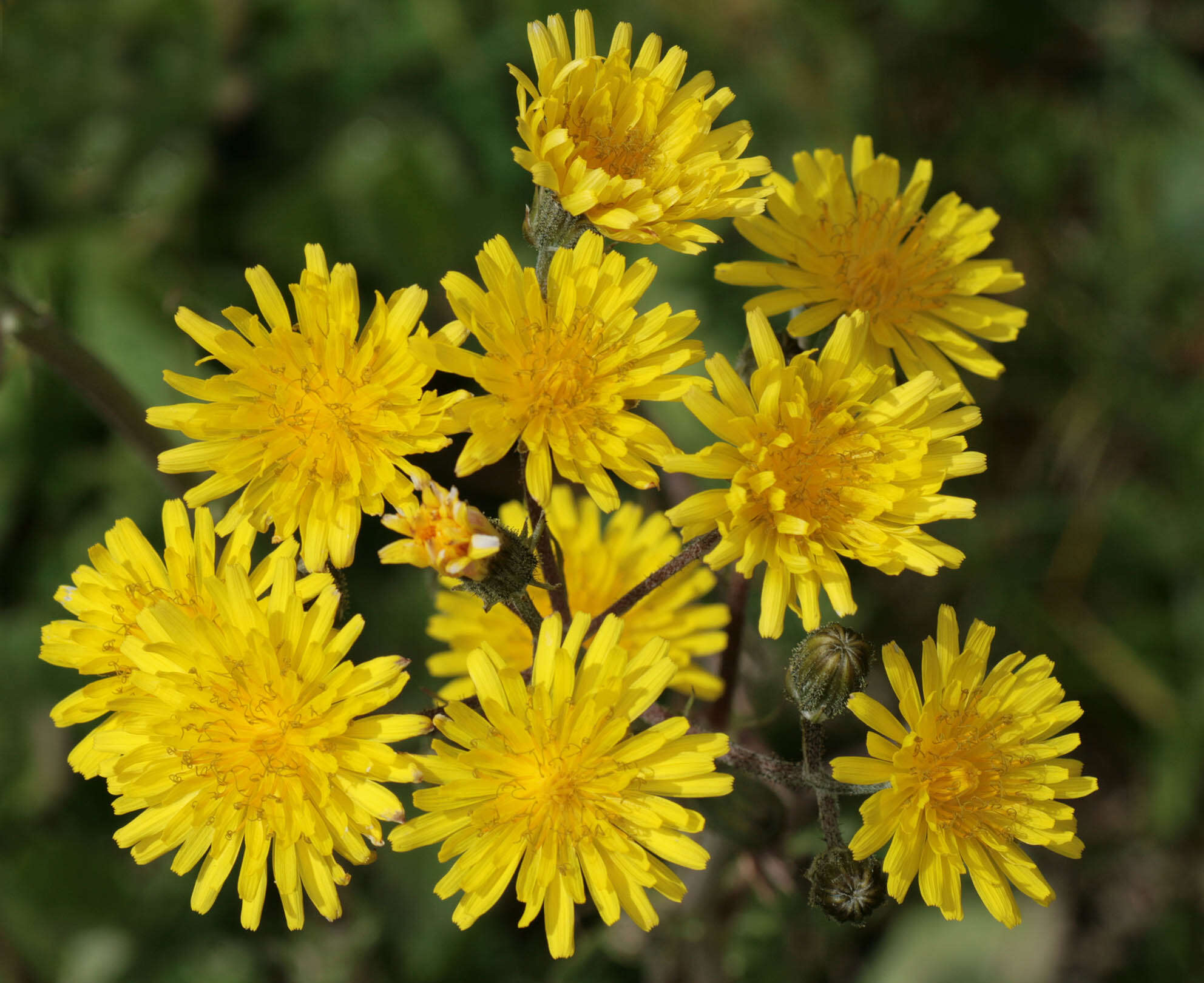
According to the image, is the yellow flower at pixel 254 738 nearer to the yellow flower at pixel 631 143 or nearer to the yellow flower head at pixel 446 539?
the yellow flower head at pixel 446 539

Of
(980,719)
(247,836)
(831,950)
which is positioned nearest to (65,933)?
(247,836)

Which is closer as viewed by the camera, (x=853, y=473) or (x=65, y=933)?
(x=853, y=473)

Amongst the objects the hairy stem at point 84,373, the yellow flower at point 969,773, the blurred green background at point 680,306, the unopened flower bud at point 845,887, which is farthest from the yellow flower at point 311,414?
the blurred green background at point 680,306

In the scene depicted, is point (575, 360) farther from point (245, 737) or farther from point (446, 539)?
point (245, 737)

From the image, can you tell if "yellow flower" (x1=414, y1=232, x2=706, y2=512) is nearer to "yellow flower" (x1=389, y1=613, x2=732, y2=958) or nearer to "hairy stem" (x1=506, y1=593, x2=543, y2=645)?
"hairy stem" (x1=506, y1=593, x2=543, y2=645)

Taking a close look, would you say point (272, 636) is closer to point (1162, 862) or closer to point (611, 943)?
point (611, 943)

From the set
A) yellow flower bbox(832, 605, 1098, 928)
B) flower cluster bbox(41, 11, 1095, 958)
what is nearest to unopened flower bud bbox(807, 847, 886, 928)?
flower cluster bbox(41, 11, 1095, 958)

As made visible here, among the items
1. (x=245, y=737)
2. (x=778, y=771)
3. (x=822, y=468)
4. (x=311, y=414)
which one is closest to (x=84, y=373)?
(x=311, y=414)
